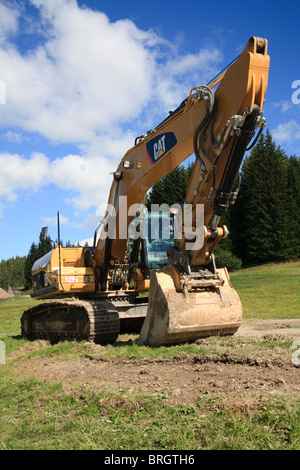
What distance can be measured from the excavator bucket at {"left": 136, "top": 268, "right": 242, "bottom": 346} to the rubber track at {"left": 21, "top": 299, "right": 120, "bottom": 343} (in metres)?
1.15

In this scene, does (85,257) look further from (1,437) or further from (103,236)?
(1,437)

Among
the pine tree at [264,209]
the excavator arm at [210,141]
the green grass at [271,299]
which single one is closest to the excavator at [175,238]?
the excavator arm at [210,141]

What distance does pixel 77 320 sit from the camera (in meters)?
9.15

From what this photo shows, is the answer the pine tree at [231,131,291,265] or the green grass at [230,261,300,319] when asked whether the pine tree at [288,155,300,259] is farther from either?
the green grass at [230,261,300,319]

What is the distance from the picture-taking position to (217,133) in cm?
693

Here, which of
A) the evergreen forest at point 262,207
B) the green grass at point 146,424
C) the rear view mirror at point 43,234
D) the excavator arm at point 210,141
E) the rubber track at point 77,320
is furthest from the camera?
the evergreen forest at point 262,207

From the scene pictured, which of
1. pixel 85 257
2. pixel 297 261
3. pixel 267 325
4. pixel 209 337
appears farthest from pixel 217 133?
pixel 297 261

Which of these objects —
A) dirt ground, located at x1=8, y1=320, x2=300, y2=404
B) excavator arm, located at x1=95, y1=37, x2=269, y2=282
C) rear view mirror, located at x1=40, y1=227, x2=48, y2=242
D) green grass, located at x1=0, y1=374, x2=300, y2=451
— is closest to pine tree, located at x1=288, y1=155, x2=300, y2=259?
rear view mirror, located at x1=40, y1=227, x2=48, y2=242

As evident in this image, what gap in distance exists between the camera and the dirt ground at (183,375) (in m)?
4.43

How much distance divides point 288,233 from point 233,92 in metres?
44.6

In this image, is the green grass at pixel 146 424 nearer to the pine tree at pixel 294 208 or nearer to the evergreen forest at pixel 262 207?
the evergreen forest at pixel 262 207

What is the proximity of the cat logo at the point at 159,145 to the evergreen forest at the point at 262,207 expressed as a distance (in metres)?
36.8

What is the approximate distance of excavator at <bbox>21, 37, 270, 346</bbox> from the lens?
6.66m

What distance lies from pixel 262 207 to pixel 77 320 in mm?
43747
